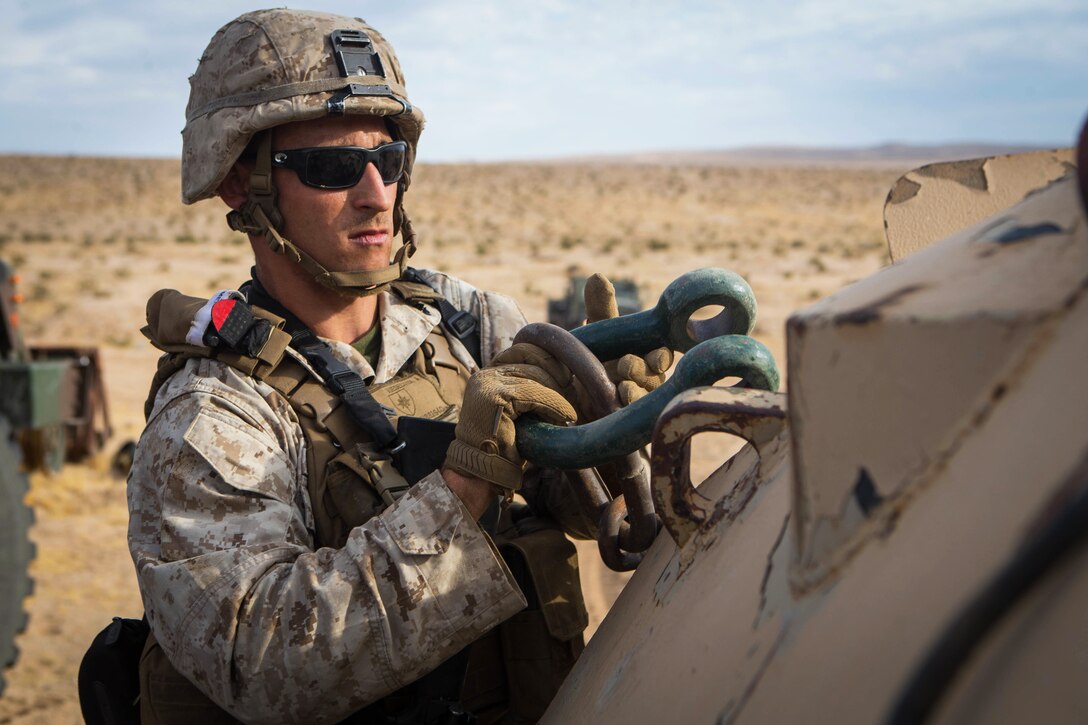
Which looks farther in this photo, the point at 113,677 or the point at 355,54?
the point at 355,54

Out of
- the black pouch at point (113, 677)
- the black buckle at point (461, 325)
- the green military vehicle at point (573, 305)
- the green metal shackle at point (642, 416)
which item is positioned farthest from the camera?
the green military vehicle at point (573, 305)

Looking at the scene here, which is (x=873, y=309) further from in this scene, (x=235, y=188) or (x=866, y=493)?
(x=235, y=188)

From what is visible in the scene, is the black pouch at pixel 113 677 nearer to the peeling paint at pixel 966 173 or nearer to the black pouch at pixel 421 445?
the black pouch at pixel 421 445

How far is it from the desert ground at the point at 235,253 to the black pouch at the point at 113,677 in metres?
3.12

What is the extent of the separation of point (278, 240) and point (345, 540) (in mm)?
777

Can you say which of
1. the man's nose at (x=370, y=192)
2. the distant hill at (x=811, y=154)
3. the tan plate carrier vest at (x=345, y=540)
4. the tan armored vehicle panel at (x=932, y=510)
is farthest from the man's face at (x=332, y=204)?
the distant hill at (x=811, y=154)

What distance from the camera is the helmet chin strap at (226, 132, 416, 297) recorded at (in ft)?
8.55

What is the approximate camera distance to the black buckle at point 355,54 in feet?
8.57

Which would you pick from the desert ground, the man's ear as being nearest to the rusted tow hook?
the man's ear

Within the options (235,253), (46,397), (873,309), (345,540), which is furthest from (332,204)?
(235,253)

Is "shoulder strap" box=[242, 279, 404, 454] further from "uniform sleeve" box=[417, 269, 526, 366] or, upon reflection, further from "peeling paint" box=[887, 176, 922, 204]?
"peeling paint" box=[887, 176, 922, 204]

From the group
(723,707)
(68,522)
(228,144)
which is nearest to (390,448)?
(228,144)

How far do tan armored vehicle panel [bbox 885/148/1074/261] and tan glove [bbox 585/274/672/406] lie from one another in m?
0.48

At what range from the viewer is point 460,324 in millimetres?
2910
